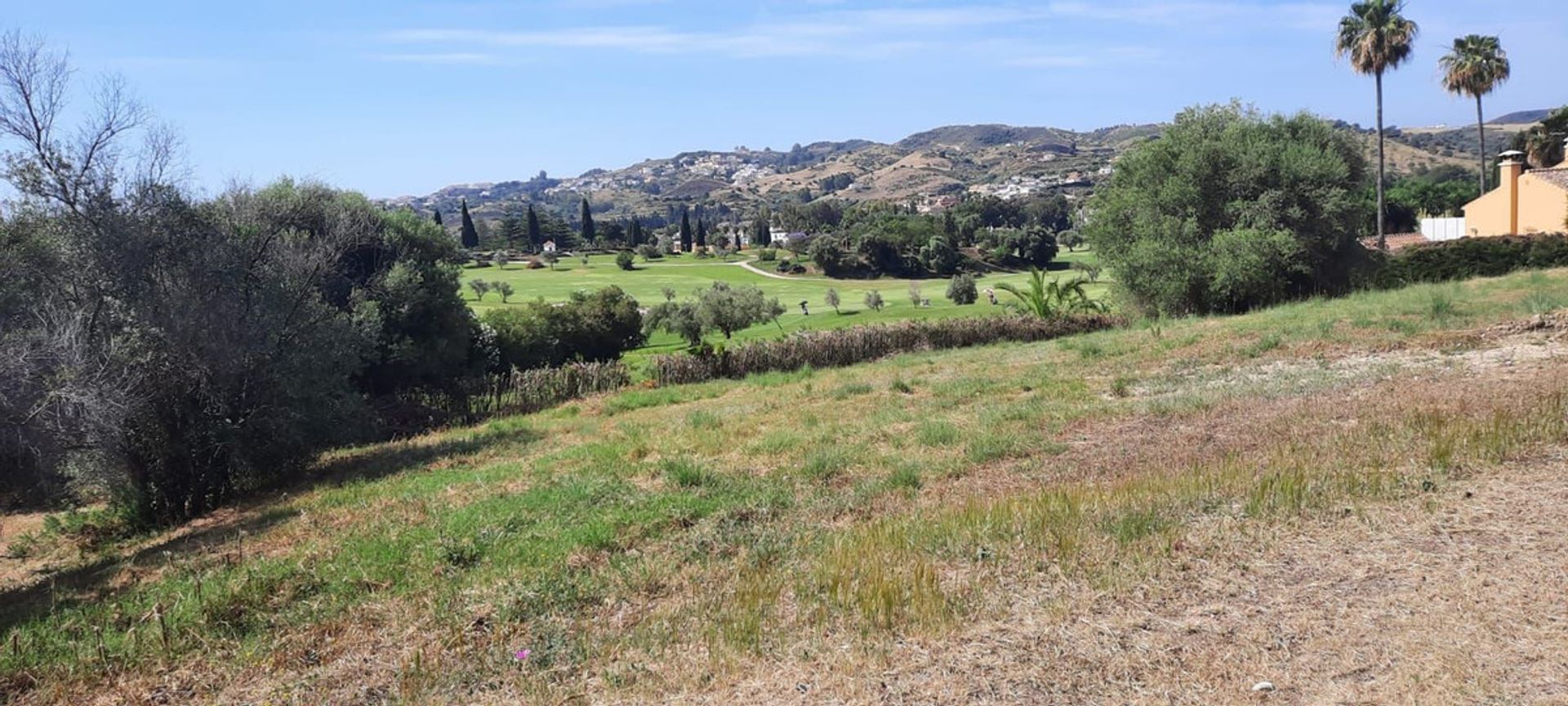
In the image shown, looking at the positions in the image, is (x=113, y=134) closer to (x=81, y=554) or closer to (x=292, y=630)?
(x=81, y=554)

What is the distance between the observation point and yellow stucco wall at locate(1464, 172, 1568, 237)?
125ft

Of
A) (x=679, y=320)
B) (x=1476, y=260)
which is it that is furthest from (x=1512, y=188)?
(x=679, y=320)

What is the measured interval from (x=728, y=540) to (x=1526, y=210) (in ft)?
153

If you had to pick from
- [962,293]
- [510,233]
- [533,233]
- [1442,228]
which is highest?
[510,233]

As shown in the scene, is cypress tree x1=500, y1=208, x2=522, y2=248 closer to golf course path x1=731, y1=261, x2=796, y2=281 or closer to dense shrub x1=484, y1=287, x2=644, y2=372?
golf course path x1=731, y1=261, x2=796, y2=281

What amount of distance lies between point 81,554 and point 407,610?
29.7 feet

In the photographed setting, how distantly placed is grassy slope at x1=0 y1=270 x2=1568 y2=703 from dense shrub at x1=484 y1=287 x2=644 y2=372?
2800 cm

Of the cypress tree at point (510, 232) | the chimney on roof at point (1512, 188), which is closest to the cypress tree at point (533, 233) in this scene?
the cypress tree at point (510, 232)

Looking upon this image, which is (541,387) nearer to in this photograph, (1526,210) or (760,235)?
(1526,210)

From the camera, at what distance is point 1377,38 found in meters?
43.5

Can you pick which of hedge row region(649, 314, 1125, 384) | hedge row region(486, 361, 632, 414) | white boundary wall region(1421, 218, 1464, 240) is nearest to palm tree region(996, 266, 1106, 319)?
hedge row region(649, 314, 1125, 384)

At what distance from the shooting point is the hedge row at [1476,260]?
32.2 meters

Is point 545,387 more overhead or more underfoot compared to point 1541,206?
more underfoot

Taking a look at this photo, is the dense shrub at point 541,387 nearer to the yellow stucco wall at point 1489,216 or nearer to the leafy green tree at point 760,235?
the yellow stucco wall at point 1489,216
